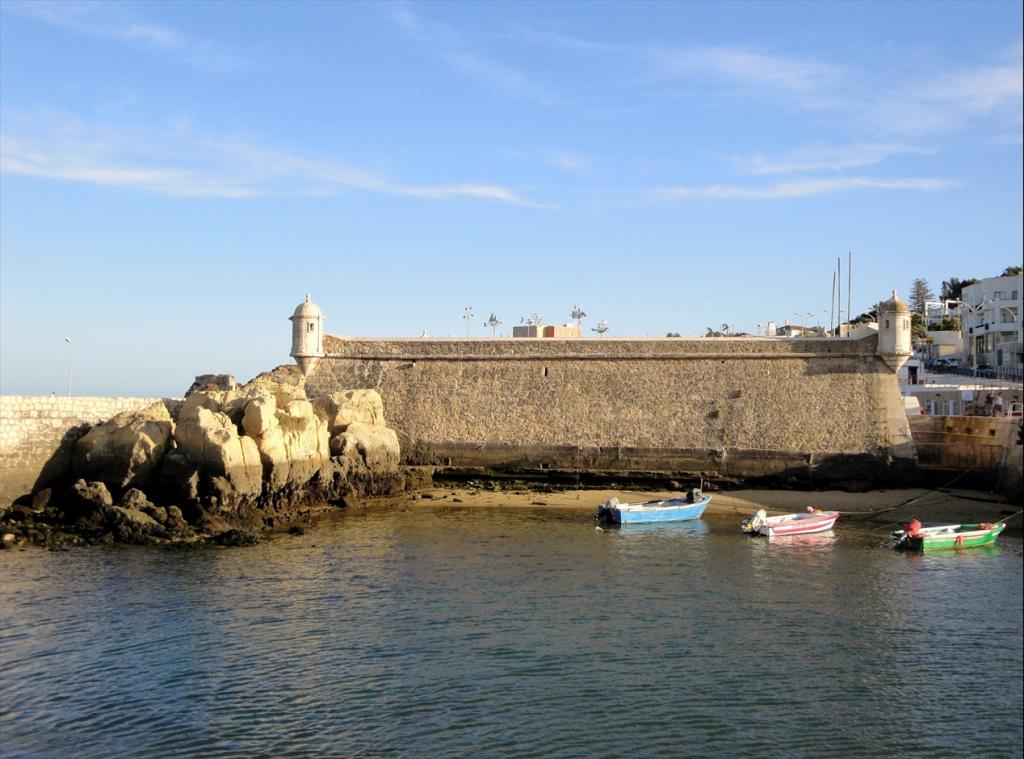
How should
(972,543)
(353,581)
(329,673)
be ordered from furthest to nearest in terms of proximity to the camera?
(972,543) < (353,581) < (329,673)

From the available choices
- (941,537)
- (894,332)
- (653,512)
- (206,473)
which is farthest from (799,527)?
(206,473)

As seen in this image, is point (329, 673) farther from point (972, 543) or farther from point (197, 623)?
point (972, 543)

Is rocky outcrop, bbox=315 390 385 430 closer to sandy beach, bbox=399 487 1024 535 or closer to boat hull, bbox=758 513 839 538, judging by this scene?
sandy beach, bbox=399 487 1024 535

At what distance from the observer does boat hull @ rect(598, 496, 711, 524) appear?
3053cm

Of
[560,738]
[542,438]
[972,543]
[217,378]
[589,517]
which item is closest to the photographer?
[560,738]

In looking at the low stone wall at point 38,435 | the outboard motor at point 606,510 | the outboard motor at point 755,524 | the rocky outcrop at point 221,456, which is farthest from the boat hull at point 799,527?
the low stone wall at point 38,435

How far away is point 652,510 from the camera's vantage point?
31.0m

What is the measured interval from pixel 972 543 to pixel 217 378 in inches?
1208

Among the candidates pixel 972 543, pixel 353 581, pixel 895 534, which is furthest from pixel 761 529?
pixel 353 581

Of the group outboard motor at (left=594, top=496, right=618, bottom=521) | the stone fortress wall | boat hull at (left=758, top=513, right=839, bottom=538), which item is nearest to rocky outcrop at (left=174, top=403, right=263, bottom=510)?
outboard motor at (left=594, top=496, right=618, bottom=521)

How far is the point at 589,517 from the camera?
31984 millimetres

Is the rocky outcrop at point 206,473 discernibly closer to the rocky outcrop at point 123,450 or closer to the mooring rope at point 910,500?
the rocky outcrop at point 123,450

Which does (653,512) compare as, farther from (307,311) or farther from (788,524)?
(307,311)

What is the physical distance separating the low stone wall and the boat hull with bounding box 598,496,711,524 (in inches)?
662
